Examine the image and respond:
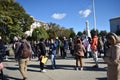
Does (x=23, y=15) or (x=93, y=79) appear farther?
(x=23, y=15)

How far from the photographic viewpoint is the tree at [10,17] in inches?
2295

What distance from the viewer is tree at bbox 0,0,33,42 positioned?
191 ft

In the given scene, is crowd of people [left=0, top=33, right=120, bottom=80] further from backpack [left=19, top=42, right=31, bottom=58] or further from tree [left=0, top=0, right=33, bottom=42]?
tree [left=0, top=0, right=33, bottom=42]

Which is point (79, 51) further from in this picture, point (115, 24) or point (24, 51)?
point (115, 24)

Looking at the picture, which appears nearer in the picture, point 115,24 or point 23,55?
point 23,55

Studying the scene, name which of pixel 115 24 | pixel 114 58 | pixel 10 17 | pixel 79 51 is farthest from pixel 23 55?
pixel 115 24

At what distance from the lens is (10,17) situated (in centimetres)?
6088

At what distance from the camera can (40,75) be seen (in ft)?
43.3

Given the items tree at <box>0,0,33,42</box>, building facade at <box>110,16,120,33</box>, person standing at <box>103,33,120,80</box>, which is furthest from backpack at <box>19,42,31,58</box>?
building facade at <box>110,16,120,33</box>

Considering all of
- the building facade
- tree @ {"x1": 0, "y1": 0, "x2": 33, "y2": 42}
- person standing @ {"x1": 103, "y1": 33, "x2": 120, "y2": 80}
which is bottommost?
person standing @ {"x1": 103, "y1": 33, "x2": 120, "y2": 80}

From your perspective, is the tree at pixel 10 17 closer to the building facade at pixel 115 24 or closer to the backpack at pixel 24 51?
the backpack at pixel 24 51

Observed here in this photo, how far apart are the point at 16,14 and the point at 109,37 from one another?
6002 cm

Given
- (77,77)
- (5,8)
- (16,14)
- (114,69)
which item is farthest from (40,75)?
(16,14)

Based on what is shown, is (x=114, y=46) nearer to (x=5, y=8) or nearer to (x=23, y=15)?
(x=5, y=8)
